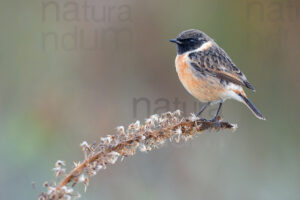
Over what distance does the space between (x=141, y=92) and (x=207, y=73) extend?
182cm

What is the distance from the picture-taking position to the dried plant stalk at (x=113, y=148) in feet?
6.15

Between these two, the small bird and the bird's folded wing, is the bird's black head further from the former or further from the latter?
the bird's folded wing

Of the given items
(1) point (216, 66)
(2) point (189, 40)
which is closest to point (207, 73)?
(1) point (216, 66)

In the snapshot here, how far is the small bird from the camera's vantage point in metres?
5.07

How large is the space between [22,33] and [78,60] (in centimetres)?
96

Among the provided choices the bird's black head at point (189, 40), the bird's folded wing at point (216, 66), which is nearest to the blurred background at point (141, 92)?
the bird's black head at point (189, 40)

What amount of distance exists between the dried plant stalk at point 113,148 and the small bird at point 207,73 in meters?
2.11

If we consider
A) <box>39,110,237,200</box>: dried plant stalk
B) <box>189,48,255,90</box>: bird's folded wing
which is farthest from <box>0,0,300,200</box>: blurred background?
<box>39,110,237,200</box>: dried plant stalk

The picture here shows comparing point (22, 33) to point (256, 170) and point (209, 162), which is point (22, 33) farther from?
point (256, 170)

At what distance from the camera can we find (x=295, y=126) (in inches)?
270

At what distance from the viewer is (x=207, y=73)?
5.20 metres

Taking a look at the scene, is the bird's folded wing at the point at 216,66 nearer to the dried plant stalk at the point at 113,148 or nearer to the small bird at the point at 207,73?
the small bird at the point at 207,73

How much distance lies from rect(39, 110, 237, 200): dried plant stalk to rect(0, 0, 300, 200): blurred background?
10.1 feet

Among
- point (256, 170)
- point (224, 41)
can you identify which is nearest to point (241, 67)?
point (224, 41)
